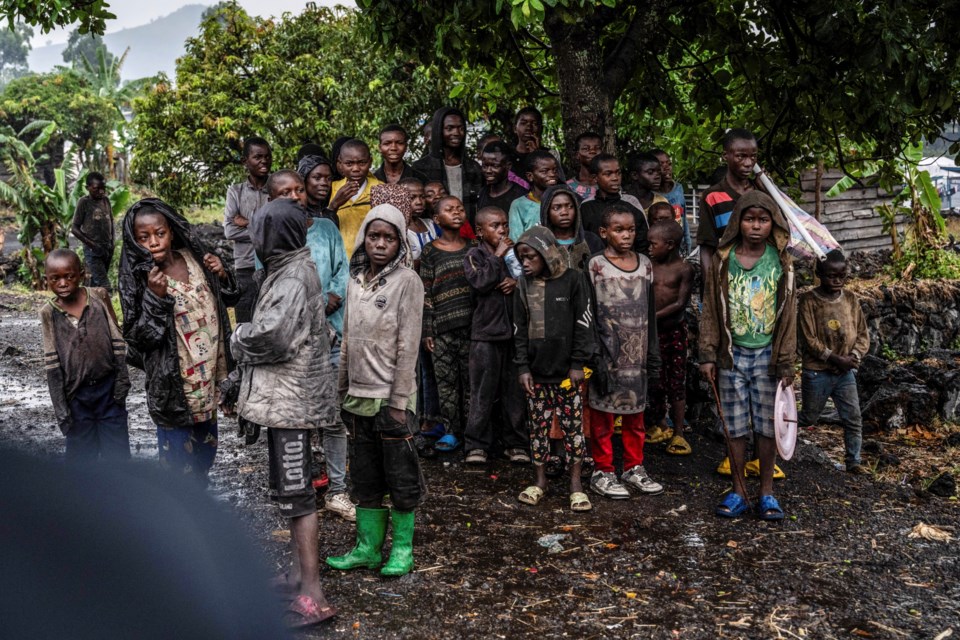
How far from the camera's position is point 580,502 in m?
5.16

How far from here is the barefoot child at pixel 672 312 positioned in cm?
606

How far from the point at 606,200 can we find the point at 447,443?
2.18 metres

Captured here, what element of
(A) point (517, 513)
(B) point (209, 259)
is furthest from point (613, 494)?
(B) point (209, 259)

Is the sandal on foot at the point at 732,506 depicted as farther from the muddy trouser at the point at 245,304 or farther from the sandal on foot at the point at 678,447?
the muddy trouser at the point at 245,304

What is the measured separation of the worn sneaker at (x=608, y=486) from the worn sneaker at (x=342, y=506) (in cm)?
157

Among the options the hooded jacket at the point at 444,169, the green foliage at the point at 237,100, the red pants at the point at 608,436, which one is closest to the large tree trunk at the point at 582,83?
the hooded jacket at the point at 444,169

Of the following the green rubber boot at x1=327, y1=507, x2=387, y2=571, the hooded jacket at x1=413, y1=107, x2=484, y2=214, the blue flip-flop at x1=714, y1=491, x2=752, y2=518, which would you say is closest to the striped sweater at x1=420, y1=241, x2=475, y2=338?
the hooded jacket at x1=413, y1=107, x2=484, y2=214

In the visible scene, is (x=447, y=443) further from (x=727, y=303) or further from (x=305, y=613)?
(x=305, y=613)

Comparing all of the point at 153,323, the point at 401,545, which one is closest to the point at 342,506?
the point at 401,545

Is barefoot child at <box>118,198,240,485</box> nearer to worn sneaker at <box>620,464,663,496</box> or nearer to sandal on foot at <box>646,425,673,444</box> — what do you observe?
worn sneaker at <box>620,464,663,496</box>

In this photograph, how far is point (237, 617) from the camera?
60.2 inches

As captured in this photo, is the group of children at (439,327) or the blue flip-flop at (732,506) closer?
the group of children at (439,327)

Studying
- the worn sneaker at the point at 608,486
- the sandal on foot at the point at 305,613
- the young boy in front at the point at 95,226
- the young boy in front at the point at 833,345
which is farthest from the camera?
the young boy in front at the point at 95,226

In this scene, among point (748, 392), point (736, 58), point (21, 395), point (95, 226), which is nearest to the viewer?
point (748, 392)
